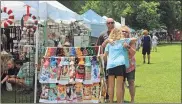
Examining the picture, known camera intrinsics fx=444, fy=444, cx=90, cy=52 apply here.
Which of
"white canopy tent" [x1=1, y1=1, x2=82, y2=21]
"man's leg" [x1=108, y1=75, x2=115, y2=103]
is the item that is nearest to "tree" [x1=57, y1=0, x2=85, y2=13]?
"white canopy tent" [x1=1, y1=1, x2=82, y2=21]

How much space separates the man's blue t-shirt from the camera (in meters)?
8.94

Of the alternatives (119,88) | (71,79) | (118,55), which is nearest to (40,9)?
(71,79)

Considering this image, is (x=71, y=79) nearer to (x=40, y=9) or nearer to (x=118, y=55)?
(x=118, y=55)

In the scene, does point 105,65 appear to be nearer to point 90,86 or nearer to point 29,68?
point 90,86

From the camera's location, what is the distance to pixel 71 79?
934 centimetres

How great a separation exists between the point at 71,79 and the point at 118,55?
114 cm

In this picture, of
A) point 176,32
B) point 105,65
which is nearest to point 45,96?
point 105,65

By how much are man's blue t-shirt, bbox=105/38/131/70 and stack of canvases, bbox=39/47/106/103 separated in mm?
437

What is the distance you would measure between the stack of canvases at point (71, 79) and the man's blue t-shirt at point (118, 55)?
17.2 inches

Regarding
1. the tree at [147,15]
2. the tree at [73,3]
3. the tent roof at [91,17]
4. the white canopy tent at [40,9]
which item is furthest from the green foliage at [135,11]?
the white canopy tent at [40,9]

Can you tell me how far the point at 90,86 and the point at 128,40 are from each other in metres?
1.27

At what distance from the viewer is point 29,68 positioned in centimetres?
1149

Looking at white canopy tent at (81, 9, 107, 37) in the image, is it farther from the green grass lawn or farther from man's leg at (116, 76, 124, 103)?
man's leg at (116, 76, 124, 103)

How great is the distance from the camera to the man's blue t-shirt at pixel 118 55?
8.94 m
